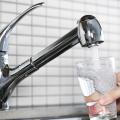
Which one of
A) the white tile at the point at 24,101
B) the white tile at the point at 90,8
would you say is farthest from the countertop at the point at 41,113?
the white tile at the point at 90,8

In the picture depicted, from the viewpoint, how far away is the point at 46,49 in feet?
2.72

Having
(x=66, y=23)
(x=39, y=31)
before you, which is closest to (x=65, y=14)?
(x=66, y=23)

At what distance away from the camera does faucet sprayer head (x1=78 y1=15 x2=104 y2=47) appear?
0.78 meters

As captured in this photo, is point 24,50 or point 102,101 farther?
point 24,50

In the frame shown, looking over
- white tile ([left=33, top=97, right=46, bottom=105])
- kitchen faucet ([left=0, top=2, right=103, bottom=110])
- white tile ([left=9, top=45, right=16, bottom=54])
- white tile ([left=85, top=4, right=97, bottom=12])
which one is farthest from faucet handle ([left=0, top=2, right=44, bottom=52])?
white tile ([left=85, top=4, right=97, bottom=12])

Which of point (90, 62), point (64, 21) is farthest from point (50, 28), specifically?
point (90, 62)

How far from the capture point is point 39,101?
3.59 ft

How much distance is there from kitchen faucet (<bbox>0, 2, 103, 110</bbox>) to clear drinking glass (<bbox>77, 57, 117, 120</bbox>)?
68 mm

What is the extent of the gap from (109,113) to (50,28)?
0.48 m

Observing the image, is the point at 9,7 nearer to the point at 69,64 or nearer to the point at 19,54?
the point at 19,54

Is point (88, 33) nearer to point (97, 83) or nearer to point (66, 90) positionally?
point (97, 83)

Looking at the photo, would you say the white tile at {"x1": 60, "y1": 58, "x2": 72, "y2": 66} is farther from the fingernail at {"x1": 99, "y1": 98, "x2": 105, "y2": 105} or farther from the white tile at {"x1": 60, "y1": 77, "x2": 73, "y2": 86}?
the fingernail at {"x1": 99, "y1": 98, "x2": 105, "y2": 105}

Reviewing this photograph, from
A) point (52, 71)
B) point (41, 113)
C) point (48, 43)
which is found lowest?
point (41, 113)

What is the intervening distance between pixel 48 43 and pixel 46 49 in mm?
324
